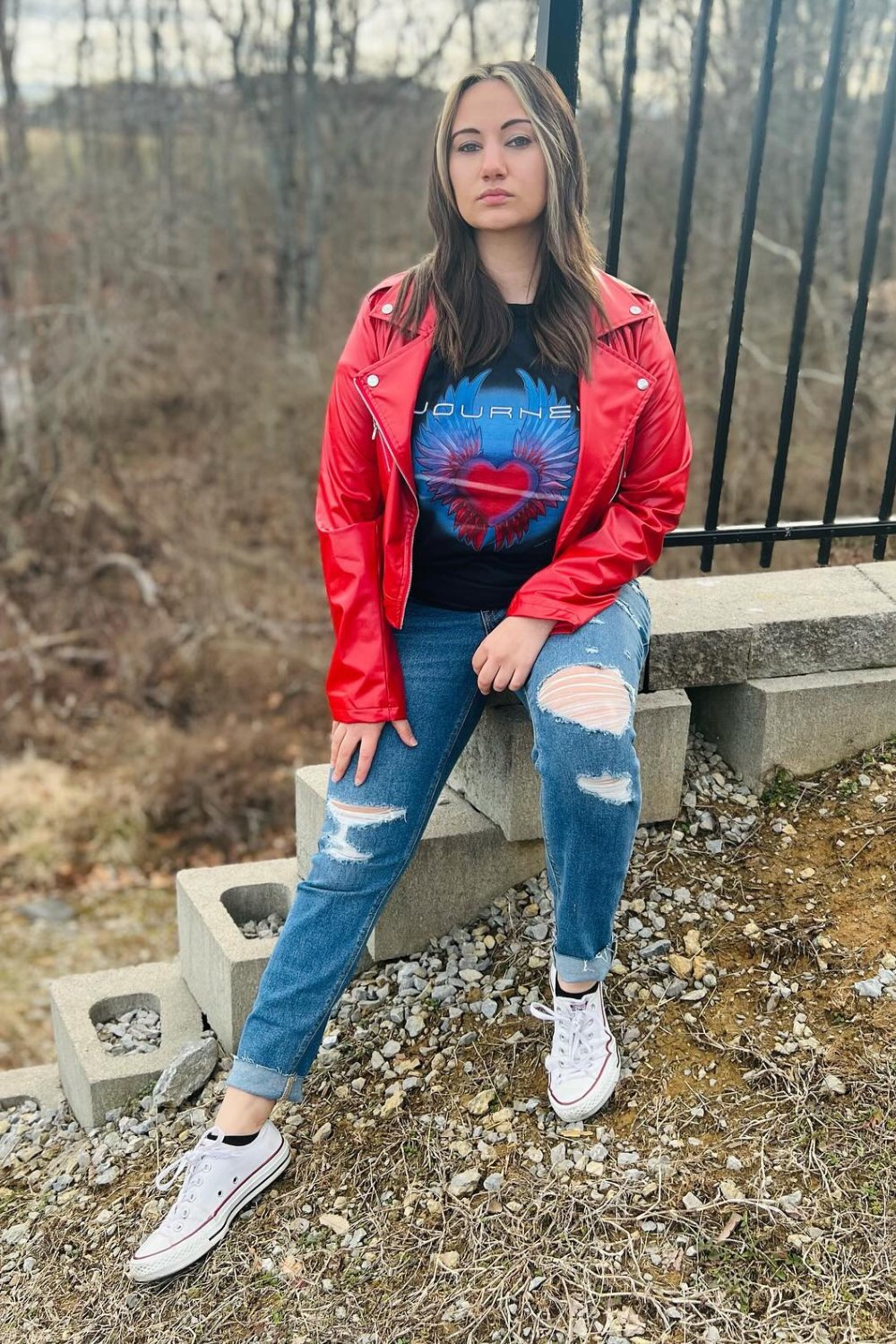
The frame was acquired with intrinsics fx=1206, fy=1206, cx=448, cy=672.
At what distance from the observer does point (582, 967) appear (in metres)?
2.37

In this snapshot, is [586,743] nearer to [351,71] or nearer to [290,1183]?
[290,1183]

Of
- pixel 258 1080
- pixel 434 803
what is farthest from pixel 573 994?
pixel 258 1080

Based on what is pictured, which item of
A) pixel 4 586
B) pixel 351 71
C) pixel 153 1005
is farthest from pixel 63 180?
pixel 153 1005

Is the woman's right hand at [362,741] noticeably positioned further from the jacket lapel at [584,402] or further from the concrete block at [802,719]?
the concrete block at [802,719]

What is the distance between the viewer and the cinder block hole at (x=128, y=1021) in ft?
10.3

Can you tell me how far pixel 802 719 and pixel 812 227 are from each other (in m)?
1.20

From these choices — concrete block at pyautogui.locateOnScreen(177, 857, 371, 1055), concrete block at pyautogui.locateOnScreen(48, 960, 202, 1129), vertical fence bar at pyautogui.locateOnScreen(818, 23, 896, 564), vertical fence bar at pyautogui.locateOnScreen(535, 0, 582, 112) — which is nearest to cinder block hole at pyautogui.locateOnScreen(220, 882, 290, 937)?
concrete block at pyautogui.locateOnScreen(177, 857, 371, 1055)

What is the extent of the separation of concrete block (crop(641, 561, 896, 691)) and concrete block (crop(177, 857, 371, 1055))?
107 cm

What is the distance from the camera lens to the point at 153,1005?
10.7ft

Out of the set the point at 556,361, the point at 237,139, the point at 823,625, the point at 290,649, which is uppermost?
the point at 237,139

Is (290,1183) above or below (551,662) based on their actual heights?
below

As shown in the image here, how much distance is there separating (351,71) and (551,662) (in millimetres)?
12336

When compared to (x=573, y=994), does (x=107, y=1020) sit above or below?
below

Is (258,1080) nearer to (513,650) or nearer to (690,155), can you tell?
(513,650)
